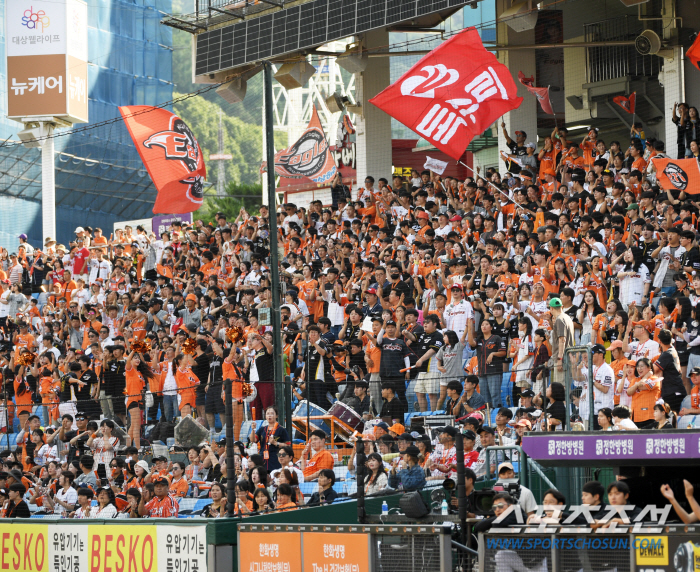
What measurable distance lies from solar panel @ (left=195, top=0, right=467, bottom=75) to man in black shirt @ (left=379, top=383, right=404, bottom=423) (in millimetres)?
8755

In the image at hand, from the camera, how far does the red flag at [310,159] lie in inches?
917

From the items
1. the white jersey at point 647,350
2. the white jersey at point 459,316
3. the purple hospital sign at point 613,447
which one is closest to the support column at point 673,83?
the white jersey at point 459,316

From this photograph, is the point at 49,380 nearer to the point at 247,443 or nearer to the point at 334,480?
the point at 247,443

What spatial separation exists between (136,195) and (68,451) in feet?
135

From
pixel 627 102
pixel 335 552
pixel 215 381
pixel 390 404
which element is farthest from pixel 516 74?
pixel 335 552

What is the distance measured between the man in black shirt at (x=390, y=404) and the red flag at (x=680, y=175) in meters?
5.31

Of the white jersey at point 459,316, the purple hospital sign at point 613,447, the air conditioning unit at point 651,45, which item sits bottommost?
the purple hospital sign at point 613,447

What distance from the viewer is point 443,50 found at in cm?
1652

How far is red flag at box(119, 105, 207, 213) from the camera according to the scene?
19672 mm

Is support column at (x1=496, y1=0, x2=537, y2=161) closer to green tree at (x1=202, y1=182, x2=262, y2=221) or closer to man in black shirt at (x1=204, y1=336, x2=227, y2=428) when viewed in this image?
man in black shirt at (x1=204, y1=336, x2=227, y2=428)

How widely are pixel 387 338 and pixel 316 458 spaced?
2.91 metres

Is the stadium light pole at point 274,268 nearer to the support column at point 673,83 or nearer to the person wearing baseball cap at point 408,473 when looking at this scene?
the person wearing baseball cap at point 408,473

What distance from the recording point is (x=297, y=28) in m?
22.3

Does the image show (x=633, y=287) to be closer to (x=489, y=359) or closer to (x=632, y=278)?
(x=632, y=278)
